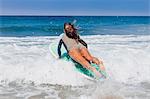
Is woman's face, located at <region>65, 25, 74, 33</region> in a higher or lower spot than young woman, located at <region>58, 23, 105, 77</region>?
A: higher

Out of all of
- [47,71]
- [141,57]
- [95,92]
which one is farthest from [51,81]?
[141,57]

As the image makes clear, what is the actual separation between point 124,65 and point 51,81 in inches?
87.6

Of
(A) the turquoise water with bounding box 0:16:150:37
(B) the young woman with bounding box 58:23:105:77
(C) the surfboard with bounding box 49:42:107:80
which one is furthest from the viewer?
(A) the turquoise water with bounding box 0:16:150:37

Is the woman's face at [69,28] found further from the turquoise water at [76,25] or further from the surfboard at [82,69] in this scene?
the surfboard at [82,69]

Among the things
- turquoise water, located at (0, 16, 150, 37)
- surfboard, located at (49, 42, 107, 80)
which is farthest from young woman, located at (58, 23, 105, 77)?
turquoise water, located at (0, 16, 150, 37)

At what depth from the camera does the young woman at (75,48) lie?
773cm

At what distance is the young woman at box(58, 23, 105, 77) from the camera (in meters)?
7.73

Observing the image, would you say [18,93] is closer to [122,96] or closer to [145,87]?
[122,96]

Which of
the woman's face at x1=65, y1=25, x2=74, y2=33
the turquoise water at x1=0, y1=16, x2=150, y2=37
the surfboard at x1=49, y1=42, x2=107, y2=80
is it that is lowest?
the surfboard at x1=49, y1=42, x2=107, y2=80

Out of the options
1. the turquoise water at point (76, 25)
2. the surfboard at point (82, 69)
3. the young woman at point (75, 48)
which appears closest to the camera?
the surfboard at point (82, 69)

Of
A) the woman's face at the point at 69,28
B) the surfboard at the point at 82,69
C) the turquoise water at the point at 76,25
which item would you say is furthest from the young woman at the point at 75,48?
the turquoise water at the point at 76,25

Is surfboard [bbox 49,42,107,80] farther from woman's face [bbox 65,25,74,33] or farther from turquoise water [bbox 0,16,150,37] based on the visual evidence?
turquoise water [bbox 0,16,150,37]

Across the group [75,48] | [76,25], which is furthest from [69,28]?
[76,25]

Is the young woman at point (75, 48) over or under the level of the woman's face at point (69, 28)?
under
